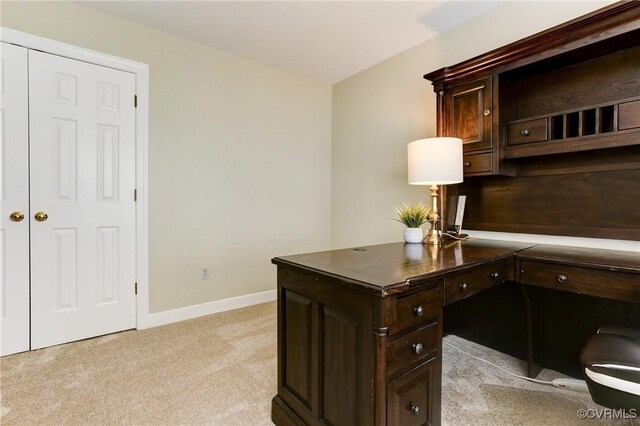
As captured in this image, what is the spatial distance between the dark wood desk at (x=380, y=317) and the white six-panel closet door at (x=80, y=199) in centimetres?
181

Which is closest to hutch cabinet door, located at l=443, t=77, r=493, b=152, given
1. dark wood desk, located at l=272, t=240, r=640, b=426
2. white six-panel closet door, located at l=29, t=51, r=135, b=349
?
dark wood desk, located at l=272, t=240, r=640, b=426

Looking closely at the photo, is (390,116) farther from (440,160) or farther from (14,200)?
(14,200)

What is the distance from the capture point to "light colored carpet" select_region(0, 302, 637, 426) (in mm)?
1503

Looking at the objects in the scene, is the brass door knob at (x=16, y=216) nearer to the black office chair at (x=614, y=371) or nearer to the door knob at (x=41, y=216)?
the door knob at (x=41, y=216)

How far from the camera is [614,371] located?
97 centimetres

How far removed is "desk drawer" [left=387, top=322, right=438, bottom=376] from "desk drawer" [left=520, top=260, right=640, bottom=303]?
748 millimetres

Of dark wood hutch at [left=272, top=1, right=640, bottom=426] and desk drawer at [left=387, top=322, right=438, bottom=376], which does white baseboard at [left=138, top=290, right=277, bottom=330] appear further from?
desk drawer at [left=387, top=322, right=438, bottom=376]

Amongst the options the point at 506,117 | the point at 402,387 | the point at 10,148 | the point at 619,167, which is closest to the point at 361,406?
the point at 402,387

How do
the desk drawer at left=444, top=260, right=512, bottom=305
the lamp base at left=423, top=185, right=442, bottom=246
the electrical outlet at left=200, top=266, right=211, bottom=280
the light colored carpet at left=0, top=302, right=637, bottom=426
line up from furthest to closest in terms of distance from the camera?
the electrical outlet at left=200, top=266, right=211, bottom=280
the lamp base at left=423, top=185, right=442, bottom=246
the light colored carpet at left=0, top=302, right=637, bottom=426
the desk drawer at left=444, top=260, right=512, bottom=305

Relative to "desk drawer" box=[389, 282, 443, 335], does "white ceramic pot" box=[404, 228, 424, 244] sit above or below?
above

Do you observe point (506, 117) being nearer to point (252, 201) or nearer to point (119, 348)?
point (252, 201)

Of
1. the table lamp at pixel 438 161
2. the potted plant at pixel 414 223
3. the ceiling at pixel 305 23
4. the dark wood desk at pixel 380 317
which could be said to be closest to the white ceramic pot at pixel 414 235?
the potted plant at pixel 414 223

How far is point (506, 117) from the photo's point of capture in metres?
2.13

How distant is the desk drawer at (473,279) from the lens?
1282mm
